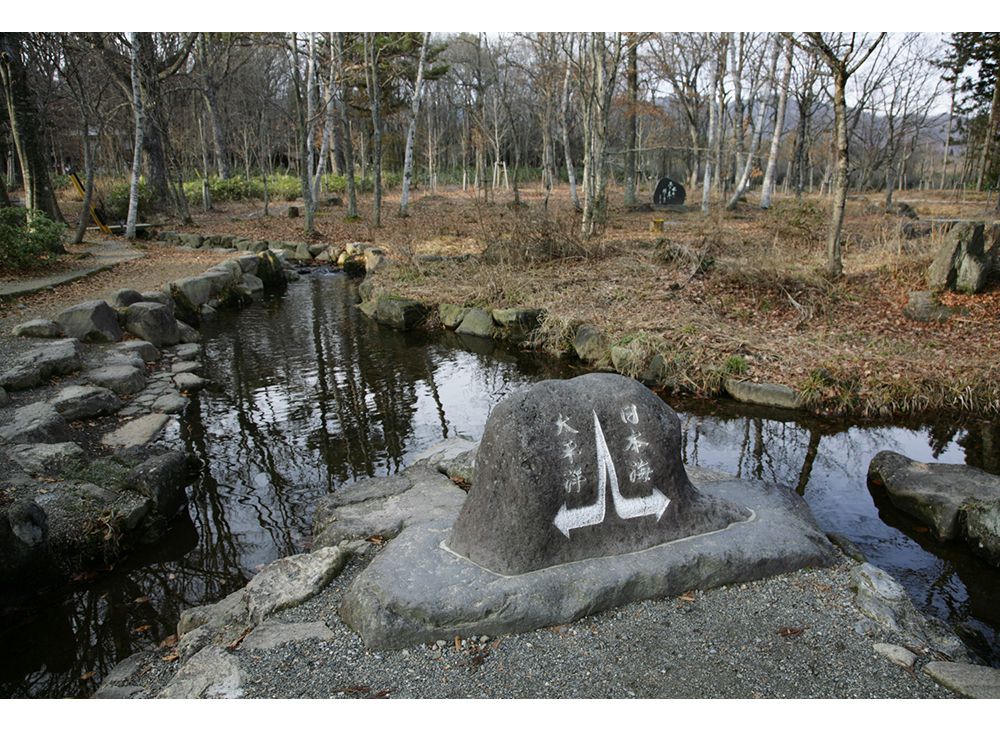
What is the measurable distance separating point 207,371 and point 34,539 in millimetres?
4890

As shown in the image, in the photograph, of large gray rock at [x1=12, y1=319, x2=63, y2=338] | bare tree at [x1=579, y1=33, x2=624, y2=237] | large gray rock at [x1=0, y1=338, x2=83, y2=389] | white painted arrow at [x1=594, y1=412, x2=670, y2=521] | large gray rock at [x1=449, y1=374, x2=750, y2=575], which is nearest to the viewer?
large gray rock at [x1=449, y1=374, x2=750, y2=575]

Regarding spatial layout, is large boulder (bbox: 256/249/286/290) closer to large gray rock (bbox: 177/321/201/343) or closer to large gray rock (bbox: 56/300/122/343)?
large gray rock (bbox: 177/321/201/343)

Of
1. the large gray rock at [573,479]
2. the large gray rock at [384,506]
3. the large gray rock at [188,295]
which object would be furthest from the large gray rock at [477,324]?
the large gray rock at [573,479]

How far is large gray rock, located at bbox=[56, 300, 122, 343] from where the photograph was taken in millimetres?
8500

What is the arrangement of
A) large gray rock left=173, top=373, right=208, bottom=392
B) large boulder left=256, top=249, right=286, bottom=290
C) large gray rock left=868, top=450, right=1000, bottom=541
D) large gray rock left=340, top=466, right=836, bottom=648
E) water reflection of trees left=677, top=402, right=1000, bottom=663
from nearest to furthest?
large gray rock left=340, top=466, right=836, bottom=648
water reflection of trees left=677, top=402, right=1000, bottom=663
large gray rock left=868, top=450, right=1000, bottom=541
large gray rock left=173, top=373, right=208, bottom=392
large boulder left=256, top=249, right=286, bottom=290

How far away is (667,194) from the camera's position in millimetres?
21594

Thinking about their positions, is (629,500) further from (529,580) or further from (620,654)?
(620,654)

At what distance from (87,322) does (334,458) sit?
4.53 meters

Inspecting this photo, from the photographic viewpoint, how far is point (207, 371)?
29.3 feet

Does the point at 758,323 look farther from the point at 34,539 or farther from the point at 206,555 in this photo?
the point at 34,539

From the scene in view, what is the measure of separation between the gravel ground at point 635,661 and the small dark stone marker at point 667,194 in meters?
19.4

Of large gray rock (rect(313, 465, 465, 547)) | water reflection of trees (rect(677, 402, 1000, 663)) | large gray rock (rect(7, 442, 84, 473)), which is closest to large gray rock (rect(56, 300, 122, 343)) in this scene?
large gray rock (rect(7, 442, 84, 473))

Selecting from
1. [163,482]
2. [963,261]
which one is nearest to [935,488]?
[963,261]

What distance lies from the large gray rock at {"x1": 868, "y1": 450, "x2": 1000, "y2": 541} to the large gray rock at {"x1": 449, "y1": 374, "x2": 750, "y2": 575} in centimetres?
247
